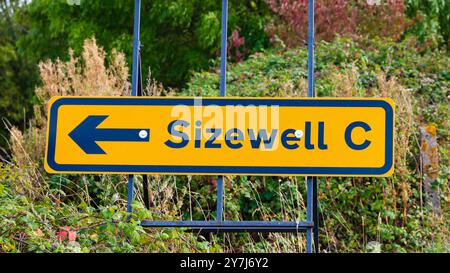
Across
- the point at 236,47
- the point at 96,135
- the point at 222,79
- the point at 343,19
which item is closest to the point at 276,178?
the point at 222,79

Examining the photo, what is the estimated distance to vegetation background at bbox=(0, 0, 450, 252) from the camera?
5.49 m

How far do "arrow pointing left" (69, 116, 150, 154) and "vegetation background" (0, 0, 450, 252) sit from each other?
41cm

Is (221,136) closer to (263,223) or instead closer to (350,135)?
(263,223)

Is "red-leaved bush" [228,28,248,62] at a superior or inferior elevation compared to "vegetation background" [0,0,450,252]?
superior

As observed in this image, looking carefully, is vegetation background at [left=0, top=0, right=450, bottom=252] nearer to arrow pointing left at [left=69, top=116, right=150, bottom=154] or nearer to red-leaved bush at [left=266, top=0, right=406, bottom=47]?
red-leaved bush at [left=266, top=0, right=406, bottom=47]

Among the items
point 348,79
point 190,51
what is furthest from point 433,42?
point 348,79

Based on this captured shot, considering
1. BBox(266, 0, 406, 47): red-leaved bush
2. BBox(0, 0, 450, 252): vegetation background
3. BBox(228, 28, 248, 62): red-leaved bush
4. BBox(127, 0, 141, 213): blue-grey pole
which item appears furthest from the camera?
BBox(228, 28, 248, 62): red-leaved bush

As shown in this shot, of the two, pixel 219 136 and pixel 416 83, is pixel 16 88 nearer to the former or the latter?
pixel 416 83

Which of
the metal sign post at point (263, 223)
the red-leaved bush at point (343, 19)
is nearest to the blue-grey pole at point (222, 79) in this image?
the metal sign post at point (263, 223)

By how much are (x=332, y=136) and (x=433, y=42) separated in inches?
396

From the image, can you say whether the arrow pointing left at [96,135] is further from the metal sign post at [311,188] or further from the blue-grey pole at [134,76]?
the metal sign post at [311,188]

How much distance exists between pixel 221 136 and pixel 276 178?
9.29 feet

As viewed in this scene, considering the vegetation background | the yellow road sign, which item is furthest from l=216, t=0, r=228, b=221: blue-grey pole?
the vegetation background

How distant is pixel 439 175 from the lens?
25.4ft
